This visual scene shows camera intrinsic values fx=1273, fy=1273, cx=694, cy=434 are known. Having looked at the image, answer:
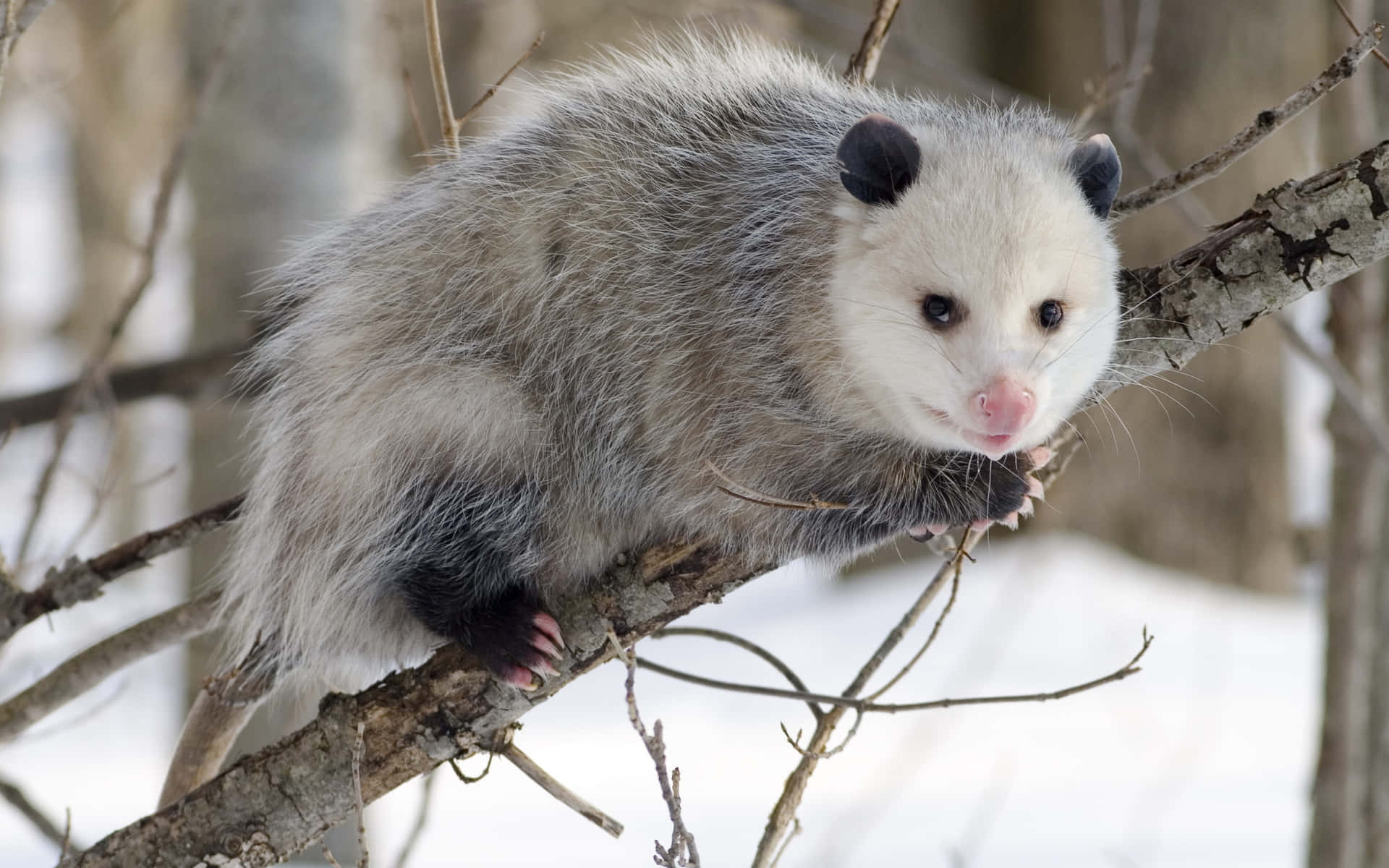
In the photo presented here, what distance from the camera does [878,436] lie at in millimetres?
2055

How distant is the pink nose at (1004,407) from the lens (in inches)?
64.5

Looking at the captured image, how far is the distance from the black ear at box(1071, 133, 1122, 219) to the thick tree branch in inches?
4.9

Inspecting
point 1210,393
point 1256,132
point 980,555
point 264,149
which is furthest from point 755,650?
point 980,555

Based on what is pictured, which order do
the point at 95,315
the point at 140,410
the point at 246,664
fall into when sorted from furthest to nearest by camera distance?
the point at 95,315
the point at 140,410
the point at 246,664

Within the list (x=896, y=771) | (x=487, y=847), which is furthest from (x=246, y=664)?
(x=896, y=771)

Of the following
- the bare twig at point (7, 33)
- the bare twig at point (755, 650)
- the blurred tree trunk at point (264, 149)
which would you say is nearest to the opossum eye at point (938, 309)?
the bare twig at point (755, 650)

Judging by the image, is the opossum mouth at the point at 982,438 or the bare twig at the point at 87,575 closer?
the opossum mouth at the point at 982,438

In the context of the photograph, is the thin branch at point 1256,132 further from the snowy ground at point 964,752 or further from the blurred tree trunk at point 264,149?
the blurred tree trunk at point 264,149

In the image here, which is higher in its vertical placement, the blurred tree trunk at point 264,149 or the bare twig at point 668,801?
the blurred tree trunk at point 264,149

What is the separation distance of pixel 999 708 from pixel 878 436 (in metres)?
3.21

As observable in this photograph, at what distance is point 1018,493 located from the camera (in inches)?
80.9

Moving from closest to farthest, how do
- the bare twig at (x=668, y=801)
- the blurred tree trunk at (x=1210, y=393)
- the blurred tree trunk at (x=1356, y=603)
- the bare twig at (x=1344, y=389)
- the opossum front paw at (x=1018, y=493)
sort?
the bare twig at (x=668, y=801) → the opossum front paw at (x=1018, y=493) → the bare twig at (x=1344, y=389) → the blurred tree trunk at (x=1356, y=603) → the blurred tree trunk at (x=1210, y=393)

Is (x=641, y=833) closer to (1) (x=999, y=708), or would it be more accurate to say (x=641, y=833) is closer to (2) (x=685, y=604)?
(1) (x=999, y=708)

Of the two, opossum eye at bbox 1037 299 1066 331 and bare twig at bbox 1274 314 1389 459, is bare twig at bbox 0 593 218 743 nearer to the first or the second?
opossum eye at bbox 1037 299 1066 331
